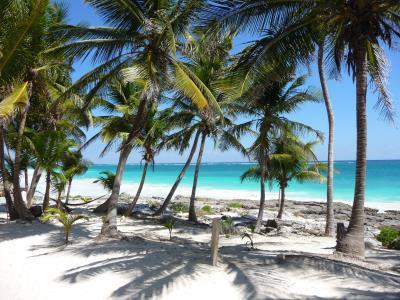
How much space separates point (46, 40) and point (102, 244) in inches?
232

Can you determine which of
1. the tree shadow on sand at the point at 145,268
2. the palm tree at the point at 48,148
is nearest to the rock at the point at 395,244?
the tree shadow on sand at the point at 145,268

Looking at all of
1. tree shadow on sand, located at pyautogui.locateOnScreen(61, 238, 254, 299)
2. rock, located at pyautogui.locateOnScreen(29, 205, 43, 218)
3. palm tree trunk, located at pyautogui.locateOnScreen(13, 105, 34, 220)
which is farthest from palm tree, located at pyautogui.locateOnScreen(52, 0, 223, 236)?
rock, located at pyautogui.locateOnScreen(29, 205, 43, 218)

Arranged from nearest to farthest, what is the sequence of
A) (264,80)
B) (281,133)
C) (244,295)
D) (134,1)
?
(244,295) < (264,80) < (134,1) < (281,133)

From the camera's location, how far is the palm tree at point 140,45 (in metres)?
8.24

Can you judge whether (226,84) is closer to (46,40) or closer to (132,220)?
(46,40)

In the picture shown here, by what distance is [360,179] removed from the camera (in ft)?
23.1

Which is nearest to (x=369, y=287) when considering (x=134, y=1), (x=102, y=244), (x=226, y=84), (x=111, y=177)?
(x=226, y=84)

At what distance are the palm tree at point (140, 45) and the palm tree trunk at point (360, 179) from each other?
3356 millimetres

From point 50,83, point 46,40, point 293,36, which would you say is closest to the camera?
point 293,36

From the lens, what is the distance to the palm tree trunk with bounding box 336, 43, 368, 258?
6.97 meters

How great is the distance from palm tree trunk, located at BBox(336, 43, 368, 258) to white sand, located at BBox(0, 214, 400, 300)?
2.30 feet

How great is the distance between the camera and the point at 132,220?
1383 centimetres

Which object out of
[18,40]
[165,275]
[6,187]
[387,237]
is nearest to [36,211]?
[6,187]

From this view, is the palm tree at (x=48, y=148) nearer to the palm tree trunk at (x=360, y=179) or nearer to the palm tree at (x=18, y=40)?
the palm tree at (x=18, y=40)
